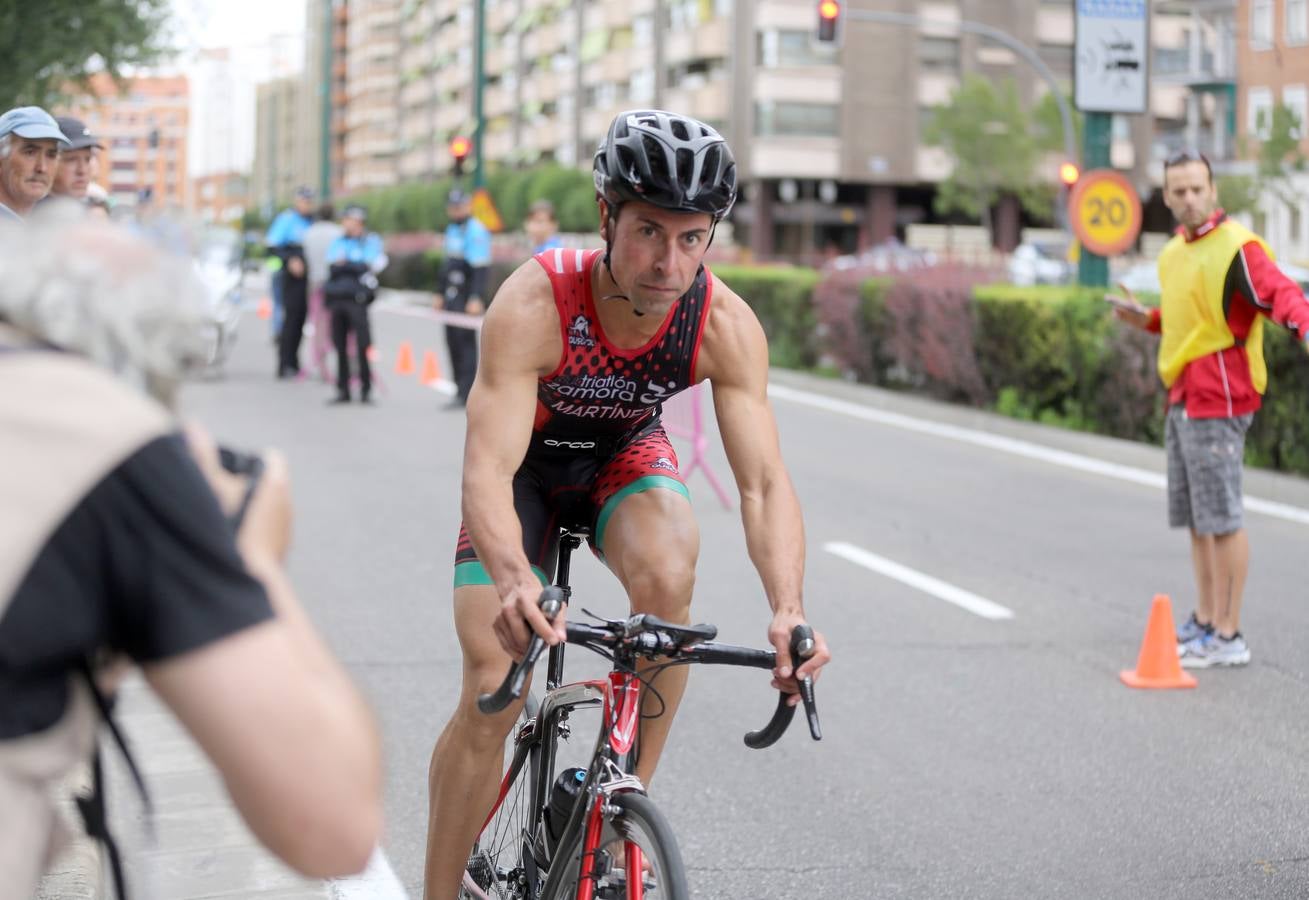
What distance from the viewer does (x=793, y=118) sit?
266 ft

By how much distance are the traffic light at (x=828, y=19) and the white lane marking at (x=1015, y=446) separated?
35.5 feet

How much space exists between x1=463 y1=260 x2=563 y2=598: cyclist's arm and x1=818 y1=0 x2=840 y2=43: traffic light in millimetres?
26890

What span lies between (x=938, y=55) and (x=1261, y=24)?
64.6 feet

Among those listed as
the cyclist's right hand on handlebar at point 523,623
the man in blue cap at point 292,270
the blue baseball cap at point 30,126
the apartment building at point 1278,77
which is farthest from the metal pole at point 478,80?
the apartment building at point 1278,77

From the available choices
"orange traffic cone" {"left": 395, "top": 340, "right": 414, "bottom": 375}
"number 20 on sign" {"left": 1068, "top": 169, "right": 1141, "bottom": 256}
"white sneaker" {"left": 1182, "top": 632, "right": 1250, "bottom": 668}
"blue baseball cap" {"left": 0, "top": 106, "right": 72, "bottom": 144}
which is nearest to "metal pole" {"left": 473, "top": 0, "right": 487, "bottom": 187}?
"orange traffic cone" {"left": 395, "top": 340, "right": 414, "bottom": 375}

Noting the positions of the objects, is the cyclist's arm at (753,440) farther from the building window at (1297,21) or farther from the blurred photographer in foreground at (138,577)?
the building window at (1297,21)

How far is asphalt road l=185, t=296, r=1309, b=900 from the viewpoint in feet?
17.2

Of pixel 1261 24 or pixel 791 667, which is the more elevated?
pixel 1261 24

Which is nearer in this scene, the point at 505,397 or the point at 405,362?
the point at 505,397

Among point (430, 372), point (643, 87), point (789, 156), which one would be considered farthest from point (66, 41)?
point (643, 87)

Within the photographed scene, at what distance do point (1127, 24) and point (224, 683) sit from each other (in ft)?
56.1

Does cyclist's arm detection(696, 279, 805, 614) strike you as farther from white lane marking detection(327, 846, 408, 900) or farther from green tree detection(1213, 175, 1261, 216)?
green tree detection(1213, 175, 1261, 216)

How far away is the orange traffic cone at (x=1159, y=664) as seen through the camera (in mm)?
7379

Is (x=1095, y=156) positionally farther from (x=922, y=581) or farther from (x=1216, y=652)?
(x=1216, y=652)
